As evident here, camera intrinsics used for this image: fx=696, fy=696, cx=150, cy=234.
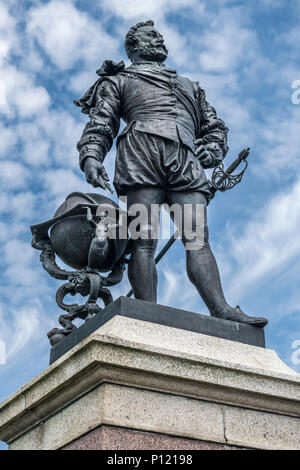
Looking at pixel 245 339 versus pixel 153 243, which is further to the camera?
pixel 153 243

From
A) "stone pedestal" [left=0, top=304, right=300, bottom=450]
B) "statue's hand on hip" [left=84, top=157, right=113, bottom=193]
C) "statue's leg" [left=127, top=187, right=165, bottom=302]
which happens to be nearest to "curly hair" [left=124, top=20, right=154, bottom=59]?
"statue's hand on hip" [left=84, top=157, right=113, bottom=193]

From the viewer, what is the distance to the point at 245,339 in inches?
261

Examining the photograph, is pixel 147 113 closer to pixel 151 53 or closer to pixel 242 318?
pixel 151 53

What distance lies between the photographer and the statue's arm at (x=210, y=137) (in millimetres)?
7664

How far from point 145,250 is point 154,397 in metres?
1.85

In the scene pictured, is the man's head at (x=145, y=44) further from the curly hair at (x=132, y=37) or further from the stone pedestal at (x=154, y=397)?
the stone pedestal at (x=154, y=397)

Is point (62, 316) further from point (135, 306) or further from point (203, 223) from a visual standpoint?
point (203, 223)

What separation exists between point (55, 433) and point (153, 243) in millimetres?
2183

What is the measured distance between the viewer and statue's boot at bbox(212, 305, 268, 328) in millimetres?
6723

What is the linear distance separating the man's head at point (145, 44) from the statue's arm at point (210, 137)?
676mm
